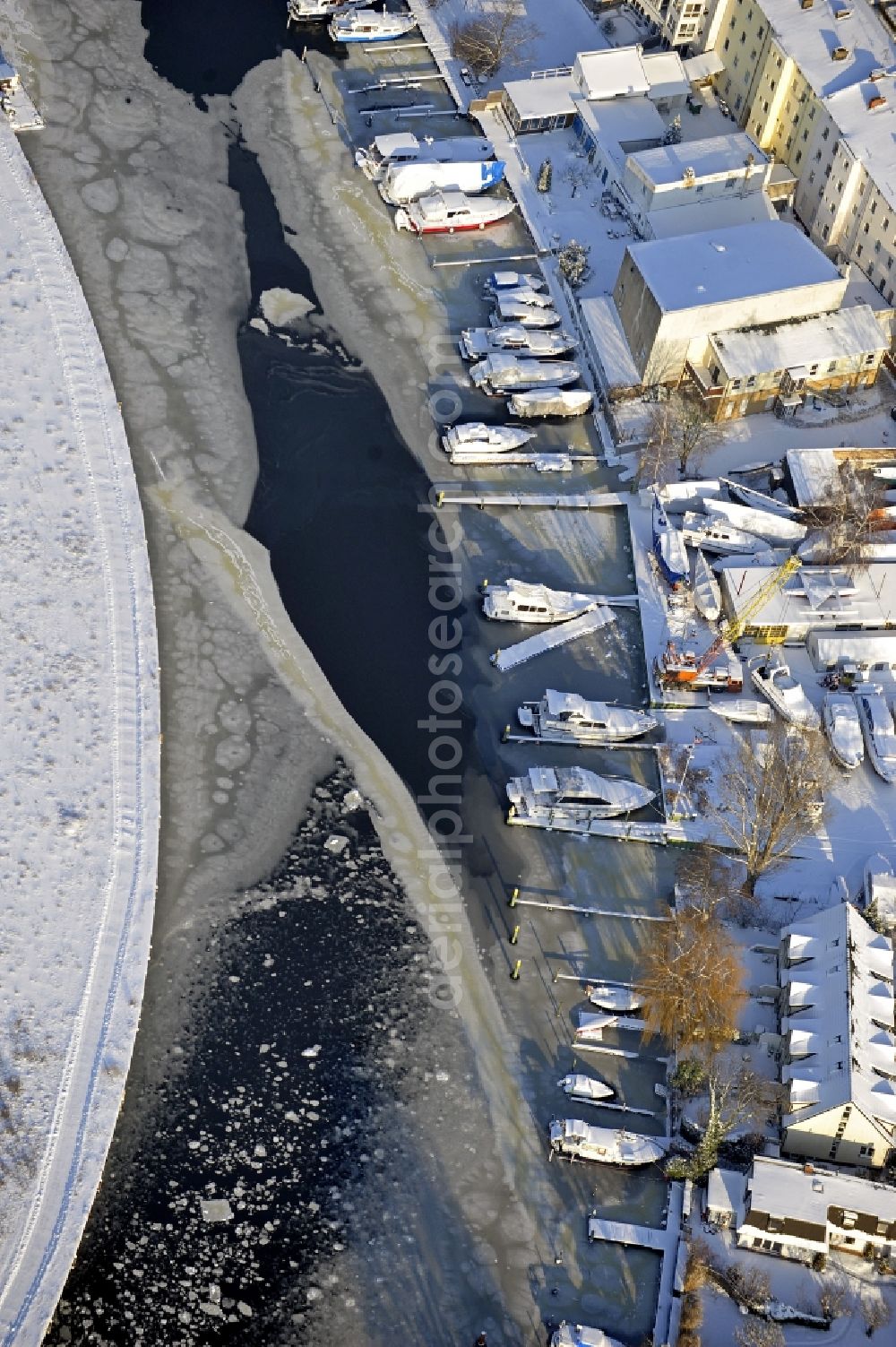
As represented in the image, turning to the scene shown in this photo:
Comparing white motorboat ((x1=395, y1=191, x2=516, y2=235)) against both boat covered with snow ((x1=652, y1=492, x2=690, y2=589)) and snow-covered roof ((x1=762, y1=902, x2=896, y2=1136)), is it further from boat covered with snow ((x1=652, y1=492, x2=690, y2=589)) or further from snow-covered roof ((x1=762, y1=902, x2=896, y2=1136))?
snow-covered roof ((x1=762, y1=902, x2=896, y2=1136))

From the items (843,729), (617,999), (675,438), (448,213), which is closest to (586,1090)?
(617,999)

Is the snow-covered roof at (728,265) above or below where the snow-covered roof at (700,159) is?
below

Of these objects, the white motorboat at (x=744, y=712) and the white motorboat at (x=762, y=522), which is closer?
the white motorboat at (x=744, y=712)

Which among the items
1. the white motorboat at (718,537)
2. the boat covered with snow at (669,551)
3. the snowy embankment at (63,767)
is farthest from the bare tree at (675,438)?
the snowy embankment at (63,767)

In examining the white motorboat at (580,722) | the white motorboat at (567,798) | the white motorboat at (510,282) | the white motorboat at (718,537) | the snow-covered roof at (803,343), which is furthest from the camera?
the white motorboat at (510,282)

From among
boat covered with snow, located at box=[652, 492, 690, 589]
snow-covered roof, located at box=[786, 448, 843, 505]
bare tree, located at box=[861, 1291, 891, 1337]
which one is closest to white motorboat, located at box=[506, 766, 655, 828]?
boat covered with snow, located at box=[652, 492, 690, 589]

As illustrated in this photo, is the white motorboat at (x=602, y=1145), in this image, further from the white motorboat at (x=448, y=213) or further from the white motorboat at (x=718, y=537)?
the white motorboat at (x=448, y=213)

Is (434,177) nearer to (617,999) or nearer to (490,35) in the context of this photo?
(490,35)
